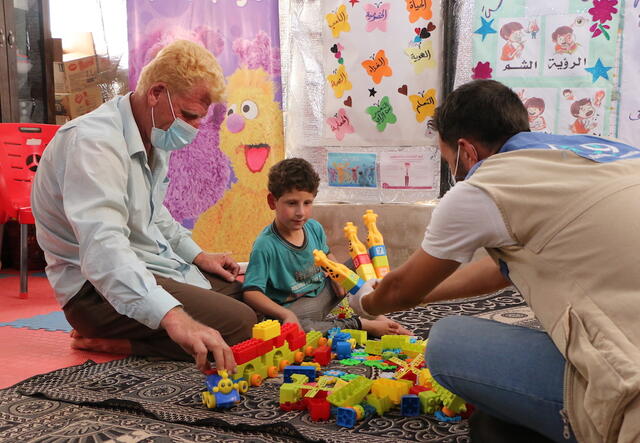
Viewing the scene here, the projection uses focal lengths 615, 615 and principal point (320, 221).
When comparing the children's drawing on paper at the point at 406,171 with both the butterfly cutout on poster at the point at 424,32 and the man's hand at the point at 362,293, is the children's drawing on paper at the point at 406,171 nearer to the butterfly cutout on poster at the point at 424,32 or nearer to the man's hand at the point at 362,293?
the butterfly cutout on poster at the point at 424,32

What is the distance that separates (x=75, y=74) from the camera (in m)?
4.23

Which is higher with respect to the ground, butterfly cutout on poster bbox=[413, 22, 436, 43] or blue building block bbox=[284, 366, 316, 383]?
butterfly cutout on poster bbox=[413, 22, 436, 43]

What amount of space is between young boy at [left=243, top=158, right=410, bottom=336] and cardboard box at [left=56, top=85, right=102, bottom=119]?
2.22 metres

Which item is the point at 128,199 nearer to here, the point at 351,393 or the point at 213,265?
the point at 213,265

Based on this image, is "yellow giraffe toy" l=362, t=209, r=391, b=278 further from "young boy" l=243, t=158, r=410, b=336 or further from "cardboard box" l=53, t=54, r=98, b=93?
"cardboard box" l=53, t=54, r=98, b=93

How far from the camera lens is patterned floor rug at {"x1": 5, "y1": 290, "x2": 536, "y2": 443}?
147cm

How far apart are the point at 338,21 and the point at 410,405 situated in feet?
9.30

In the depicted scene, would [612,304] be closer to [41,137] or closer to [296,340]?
[296,340]

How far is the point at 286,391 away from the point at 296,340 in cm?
43

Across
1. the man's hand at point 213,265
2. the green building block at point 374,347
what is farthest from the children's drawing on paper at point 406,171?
the green building block at point 374,347

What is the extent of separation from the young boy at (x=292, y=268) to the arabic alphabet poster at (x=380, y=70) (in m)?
1.38

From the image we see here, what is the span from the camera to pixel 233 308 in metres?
2.16

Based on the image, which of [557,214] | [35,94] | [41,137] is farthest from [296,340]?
[35,94]

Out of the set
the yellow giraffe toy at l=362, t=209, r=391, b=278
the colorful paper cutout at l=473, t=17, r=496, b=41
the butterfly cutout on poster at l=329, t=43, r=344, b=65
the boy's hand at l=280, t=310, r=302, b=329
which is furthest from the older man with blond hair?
the colorful paper cutout at l=473, t=17, r=496, b=41
